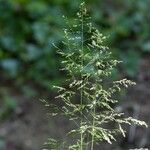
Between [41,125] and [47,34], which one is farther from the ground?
[47,34]

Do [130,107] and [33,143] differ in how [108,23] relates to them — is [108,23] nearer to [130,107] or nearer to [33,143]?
[130,107]

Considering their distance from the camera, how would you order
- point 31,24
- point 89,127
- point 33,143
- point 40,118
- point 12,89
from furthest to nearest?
1. point 31,24
2. point 12,89
3. point 40,118
4. point 33,143
5. point 89,127

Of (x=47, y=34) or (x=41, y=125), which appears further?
(x=47, y=34)

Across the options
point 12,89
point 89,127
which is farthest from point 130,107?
point 89,127

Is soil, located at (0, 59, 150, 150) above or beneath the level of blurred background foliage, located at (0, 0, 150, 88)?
beneath

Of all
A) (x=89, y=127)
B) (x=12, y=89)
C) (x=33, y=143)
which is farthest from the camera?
(x=12, y=89)

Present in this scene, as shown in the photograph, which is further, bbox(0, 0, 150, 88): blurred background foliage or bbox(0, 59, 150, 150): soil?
bbox(0, 0, 150, 88): blurred background foliage
